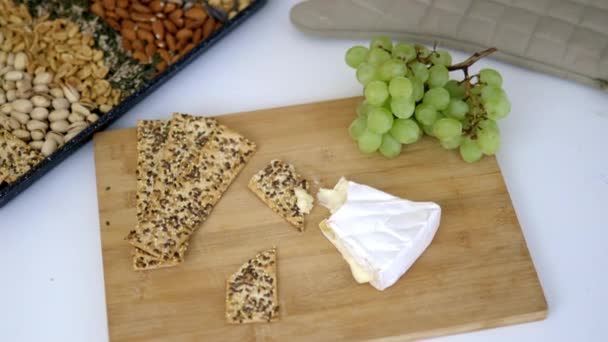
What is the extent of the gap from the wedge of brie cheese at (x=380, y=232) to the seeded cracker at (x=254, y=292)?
0.14 meters

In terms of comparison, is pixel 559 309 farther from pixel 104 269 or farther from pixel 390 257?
pixel 104 269

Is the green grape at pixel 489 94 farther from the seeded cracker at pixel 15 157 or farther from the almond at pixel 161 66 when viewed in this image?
the seeded cracker at pixel 15 157

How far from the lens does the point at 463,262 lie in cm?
135

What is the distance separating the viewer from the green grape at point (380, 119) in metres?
1.35

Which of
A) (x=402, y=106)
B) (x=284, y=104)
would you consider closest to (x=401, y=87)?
(x=402, y=106)

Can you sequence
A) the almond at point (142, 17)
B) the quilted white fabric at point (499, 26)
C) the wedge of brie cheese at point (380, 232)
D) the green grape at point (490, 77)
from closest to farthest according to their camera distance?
the wedge of brie cheese at point (380, 232) → the green grape at point (490, 77) → the quilted white fabric at point (499, 26) → the almond at point (142, 17)

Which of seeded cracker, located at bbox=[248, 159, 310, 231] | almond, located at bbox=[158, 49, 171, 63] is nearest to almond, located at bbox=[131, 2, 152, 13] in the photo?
almond, located at bbox=[158, 49, 171, 63]

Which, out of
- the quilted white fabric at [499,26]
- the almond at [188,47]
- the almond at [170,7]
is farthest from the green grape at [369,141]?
the almond at [170,7]

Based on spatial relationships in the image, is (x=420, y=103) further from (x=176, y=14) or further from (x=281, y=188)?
(x=176, y=14)

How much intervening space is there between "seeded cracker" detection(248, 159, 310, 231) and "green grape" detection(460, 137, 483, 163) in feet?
1.05

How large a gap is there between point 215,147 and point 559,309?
740 millimetres

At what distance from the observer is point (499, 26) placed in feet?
5.17

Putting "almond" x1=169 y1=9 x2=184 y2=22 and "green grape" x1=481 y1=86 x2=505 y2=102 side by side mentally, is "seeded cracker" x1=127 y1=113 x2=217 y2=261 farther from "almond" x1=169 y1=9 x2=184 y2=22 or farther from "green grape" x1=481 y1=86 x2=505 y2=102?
"green grape" x1=481 y1=86 x2=505 y2=102

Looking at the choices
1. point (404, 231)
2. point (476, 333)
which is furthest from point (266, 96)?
point (476, 333)
